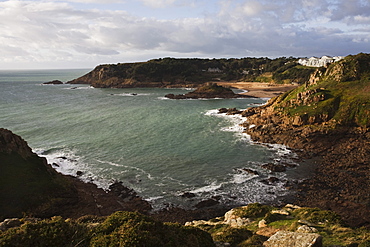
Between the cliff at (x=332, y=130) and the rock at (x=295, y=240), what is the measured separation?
16.8 m

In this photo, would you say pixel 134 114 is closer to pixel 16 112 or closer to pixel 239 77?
pixel 16 112

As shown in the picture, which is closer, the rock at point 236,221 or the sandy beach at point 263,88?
the rock at point 236,221

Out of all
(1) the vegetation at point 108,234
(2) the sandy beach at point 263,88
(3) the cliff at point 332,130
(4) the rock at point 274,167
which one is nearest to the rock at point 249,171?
(4) the rock at point 274,167

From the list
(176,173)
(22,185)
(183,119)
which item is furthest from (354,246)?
(183,119)

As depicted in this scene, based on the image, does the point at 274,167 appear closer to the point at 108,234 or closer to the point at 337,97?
the point at 337,97

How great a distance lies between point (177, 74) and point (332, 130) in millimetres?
132258

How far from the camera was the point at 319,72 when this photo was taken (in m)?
68.9

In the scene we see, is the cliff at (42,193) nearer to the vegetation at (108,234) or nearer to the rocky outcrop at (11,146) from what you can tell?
the rocky outcrop at (11,146)

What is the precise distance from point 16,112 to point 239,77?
463ft

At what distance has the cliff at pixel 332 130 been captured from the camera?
1219 inches

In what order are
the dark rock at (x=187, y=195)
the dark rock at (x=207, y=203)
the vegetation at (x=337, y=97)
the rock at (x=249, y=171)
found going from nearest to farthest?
the dark rock at (x=207, y=203) < the dark rock at (x=187, y=195) < the rock at (x=249, y=171) < the vegetation at (x=337, y=97)

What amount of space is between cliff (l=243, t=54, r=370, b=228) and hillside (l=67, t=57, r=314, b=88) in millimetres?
86720

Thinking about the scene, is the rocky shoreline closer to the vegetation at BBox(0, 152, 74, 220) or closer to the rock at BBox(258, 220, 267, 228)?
the rock at BBox(258, 220, 267, 228)

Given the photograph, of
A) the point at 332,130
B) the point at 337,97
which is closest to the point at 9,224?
the point at 332,130
